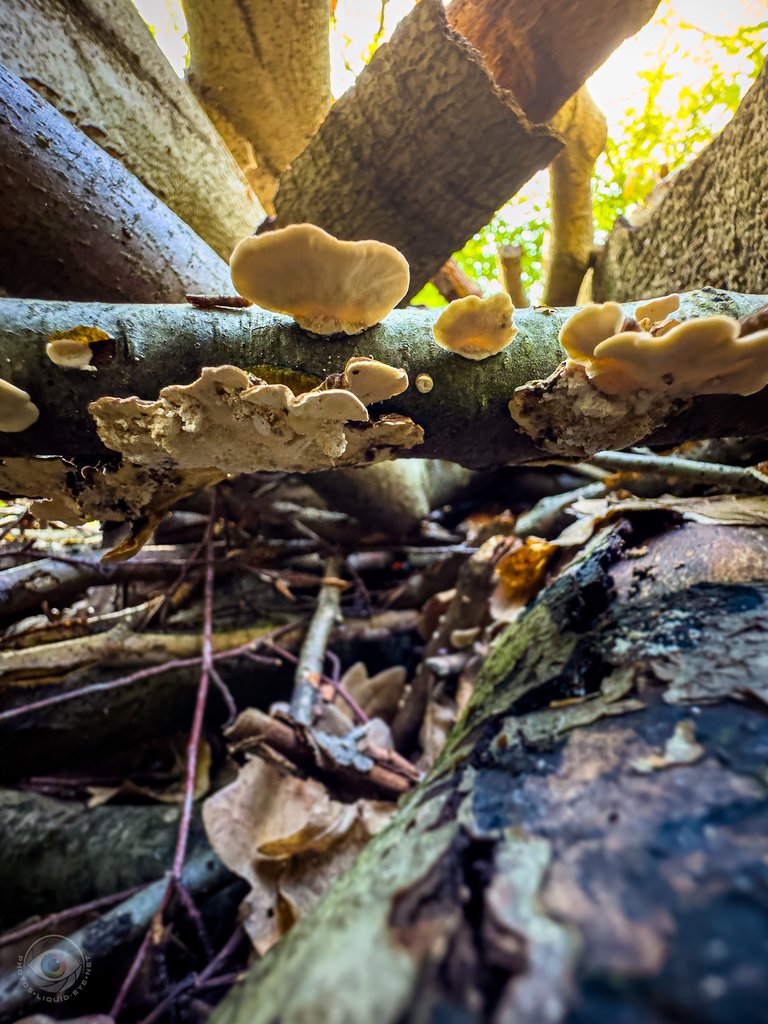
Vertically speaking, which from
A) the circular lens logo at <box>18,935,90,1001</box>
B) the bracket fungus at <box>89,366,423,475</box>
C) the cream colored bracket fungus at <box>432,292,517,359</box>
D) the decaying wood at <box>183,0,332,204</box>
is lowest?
the circular lens logo at <box>18,935,90,1001</box>

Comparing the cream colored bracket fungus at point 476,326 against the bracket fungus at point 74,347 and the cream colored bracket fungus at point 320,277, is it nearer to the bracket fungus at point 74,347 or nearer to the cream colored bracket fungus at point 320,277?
the cream colored bracket fungus at point 320,277

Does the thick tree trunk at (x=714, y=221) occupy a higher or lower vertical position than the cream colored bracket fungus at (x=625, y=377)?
higher

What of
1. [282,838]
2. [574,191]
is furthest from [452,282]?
[282,838]

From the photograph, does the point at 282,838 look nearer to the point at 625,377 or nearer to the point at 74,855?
the point at 74,855

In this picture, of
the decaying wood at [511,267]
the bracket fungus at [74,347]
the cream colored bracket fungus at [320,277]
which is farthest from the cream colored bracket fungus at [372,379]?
the decaying wood at [511,267]

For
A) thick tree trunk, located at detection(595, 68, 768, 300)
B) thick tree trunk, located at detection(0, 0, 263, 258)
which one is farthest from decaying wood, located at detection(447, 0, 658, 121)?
thick tree trunk, located at detection(0, 0, 263, 258)

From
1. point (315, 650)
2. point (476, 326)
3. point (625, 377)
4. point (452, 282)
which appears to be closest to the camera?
point (625, 377)

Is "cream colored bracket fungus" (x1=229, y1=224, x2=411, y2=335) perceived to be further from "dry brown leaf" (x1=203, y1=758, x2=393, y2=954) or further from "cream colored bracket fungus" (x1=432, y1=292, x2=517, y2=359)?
"dry brown leaf" (x1=203, y1=758, x2=393, y2=954)
